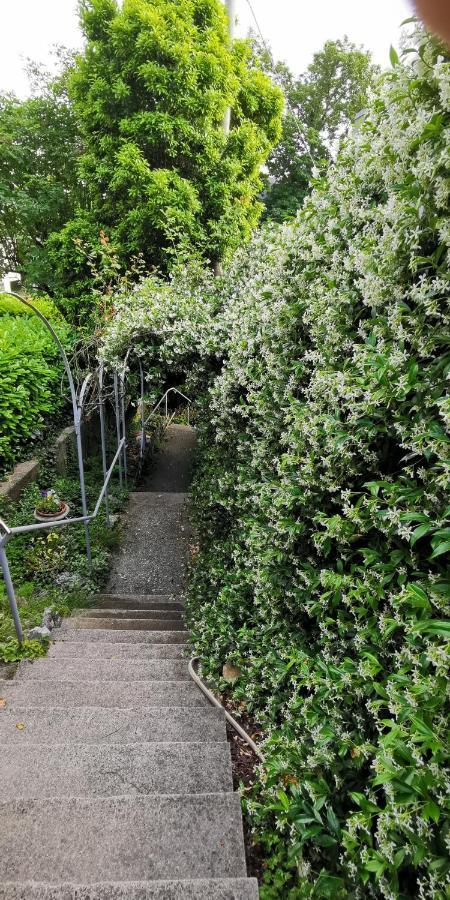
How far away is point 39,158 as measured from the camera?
35.0ft

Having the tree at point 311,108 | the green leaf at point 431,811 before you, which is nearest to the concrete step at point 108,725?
the green leaf at point 431,811

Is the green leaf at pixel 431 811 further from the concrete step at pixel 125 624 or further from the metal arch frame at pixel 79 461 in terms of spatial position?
the concrete step at pixel 125 624

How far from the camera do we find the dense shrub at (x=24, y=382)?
246 inches

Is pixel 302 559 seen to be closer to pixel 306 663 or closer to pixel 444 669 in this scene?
pixel 306 663

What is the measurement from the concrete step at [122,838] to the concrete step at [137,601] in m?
3.35

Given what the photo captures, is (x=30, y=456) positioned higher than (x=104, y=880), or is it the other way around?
(x=30, y=456)

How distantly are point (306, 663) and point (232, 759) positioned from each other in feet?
3.04

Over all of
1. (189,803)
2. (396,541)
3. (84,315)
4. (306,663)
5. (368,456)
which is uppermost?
(84,315)

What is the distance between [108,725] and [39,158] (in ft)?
39.3

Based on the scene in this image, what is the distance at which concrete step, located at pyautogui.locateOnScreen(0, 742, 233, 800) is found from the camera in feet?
7.23

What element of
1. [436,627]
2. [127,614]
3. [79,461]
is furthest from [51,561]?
[436,627]

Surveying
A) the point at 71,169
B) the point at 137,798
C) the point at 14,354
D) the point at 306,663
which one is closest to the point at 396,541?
the point at 306,663

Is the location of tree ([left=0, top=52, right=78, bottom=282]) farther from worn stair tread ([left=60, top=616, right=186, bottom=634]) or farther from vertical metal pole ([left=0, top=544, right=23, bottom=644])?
vertical metal pole ([left=0, top=544, right=23, bottom=644])

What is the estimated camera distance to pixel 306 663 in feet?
6.89
